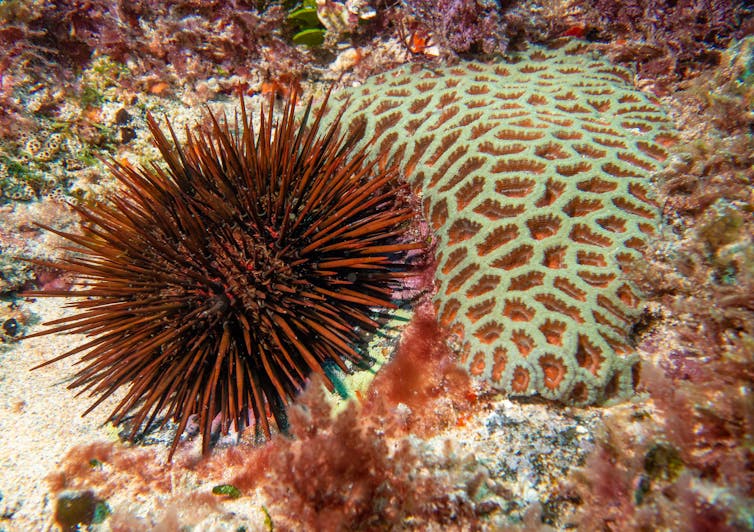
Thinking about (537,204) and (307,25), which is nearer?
(537,204)

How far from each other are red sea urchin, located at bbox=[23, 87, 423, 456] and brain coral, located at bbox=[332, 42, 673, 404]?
59 cm

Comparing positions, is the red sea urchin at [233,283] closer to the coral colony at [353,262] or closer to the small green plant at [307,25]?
the coral colony at [353,262]

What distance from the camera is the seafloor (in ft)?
7.18

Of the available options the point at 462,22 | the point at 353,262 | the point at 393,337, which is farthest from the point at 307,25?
the point at 393,337

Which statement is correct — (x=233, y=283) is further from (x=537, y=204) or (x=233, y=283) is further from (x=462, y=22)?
(x=462, y=22)

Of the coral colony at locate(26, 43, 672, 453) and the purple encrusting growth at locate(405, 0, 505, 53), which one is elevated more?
the purple encrusting growth at locate(405, 0, 505, 53)

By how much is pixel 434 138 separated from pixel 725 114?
214 cm

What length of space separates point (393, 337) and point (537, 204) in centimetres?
153

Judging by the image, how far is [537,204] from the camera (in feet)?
9.80

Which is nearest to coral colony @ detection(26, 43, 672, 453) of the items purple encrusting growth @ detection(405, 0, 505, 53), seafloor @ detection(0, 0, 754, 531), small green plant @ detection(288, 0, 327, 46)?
seafloor @ detection(0, 0, 754, 531)

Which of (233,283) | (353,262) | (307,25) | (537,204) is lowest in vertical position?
(233,283)

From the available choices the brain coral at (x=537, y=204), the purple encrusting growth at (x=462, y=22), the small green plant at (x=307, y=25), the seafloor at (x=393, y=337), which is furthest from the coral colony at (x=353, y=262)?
the small green plant at (x=307, y=25)

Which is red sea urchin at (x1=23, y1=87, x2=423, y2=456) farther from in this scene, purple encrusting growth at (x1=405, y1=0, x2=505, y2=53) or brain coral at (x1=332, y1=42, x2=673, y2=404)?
purple encrusting growth at (x1=405, y1=0, x2=505, y2=53)

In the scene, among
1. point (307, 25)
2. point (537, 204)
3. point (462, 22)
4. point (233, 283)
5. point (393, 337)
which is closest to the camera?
point (233, 283)
